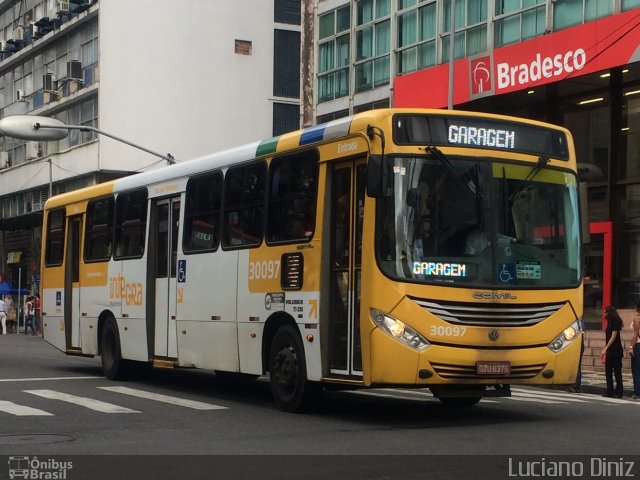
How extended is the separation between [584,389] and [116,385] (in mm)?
8746

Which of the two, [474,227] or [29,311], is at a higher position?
[474,227]

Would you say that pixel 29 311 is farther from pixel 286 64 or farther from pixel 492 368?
pixel 492 368

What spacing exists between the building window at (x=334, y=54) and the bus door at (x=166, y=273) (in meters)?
20.5

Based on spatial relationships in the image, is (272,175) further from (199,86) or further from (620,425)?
(199,86)

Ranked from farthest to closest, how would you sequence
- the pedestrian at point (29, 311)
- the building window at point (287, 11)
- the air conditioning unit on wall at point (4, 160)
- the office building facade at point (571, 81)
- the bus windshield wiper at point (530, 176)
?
1. the air conditioning unit on wall at point (4, 160)
2. the building window at point (287, 11)
3. the pedestrian at point (29, 311)
4. the office building facade at point (571, 81)
5. the bus windshield wiper at point (530, 176)

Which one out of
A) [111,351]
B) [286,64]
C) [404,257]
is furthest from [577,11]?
[286,64]

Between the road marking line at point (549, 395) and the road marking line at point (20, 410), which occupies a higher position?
the road marking line at point (20, 410)

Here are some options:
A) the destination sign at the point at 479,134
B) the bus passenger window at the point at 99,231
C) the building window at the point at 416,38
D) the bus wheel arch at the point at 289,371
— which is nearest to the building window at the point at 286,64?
the building window at the point at 416,38

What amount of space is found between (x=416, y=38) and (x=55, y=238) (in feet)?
49.1

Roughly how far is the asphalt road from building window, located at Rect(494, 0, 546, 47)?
13.2m

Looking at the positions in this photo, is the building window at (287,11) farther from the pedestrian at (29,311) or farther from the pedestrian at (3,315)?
the pedestrian at (3,315)

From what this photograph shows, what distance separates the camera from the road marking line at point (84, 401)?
1464 centimetres
